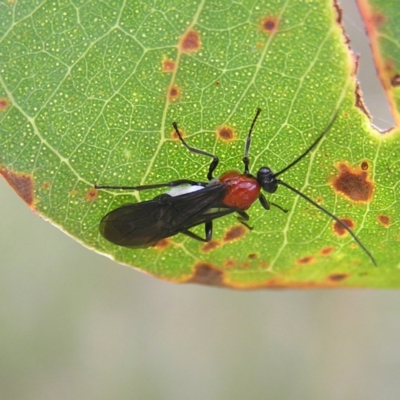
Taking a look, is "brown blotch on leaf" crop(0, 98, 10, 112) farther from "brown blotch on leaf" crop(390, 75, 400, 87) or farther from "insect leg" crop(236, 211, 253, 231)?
"brown blotch on leaf" crop(390, 75, 400, 87)

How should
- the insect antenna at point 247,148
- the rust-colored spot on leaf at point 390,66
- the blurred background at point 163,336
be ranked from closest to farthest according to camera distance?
the rust-colored spot on leaf at point 390,66
the insect antenna at point 247,148
the blurred background at point 163,336

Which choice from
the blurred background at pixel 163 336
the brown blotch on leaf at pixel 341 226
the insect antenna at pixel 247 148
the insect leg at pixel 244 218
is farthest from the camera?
the blurred background at pixel 163 336

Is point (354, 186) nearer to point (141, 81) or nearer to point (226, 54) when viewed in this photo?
point (226, 54)

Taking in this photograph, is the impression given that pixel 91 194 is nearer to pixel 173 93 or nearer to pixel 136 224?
pixel 136 224

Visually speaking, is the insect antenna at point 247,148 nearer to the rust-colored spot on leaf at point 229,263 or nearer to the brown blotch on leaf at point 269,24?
the brown blotch on leaf at point 269,24

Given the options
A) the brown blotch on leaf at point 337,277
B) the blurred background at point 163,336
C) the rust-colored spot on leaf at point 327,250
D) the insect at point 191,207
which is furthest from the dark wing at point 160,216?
the blurred background at point 163,336

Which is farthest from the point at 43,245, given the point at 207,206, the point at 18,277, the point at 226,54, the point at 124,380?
the point at 226,54

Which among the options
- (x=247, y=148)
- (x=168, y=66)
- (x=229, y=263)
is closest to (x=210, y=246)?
(x=229, y=263)
